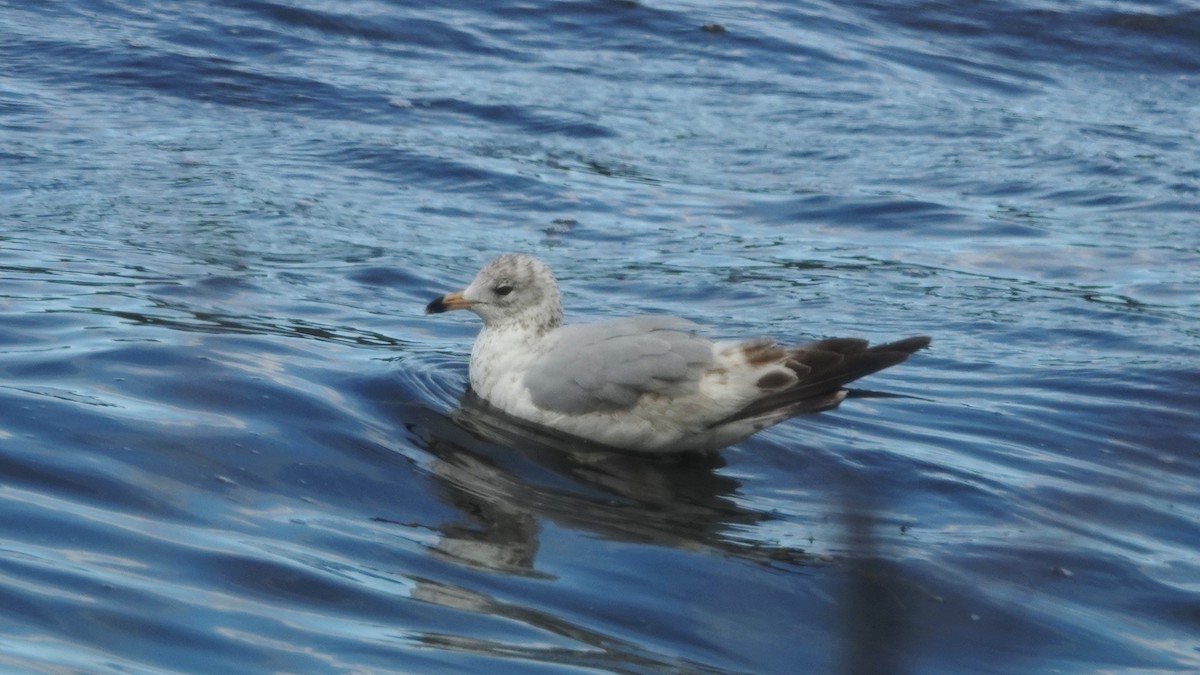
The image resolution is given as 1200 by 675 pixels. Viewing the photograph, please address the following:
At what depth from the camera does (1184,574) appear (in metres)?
4.71

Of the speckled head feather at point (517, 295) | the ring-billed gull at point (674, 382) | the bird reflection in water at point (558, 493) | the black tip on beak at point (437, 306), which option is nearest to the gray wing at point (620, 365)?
the ring-billed gull at point (674, 382)

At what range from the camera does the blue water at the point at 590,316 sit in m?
3.79

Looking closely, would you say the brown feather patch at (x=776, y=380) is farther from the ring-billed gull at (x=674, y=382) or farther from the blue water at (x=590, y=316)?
the blue water at (x=590, y=316)

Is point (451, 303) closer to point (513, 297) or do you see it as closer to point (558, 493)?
Result: point (513, 297)

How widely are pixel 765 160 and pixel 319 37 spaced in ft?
13.7

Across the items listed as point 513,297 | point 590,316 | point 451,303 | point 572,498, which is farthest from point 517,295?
point 590,316

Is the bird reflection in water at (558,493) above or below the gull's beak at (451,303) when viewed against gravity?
below

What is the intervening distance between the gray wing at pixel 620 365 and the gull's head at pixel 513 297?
0.50 meters

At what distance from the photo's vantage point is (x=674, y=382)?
17.5 feet

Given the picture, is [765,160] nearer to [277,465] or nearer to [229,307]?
[229,307]

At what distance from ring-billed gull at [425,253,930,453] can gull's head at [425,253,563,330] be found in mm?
372

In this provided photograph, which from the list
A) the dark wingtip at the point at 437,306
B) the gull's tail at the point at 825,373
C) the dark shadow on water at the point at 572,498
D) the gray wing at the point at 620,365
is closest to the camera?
the dark shadow on water at the point at 572,498

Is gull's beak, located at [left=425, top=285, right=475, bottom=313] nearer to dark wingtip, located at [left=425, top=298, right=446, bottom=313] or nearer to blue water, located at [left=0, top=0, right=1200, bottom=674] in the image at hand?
dark wingtip, located at [left=425, top=298, right=446, bottom=313]

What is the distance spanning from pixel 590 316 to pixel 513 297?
1534 millimetres
